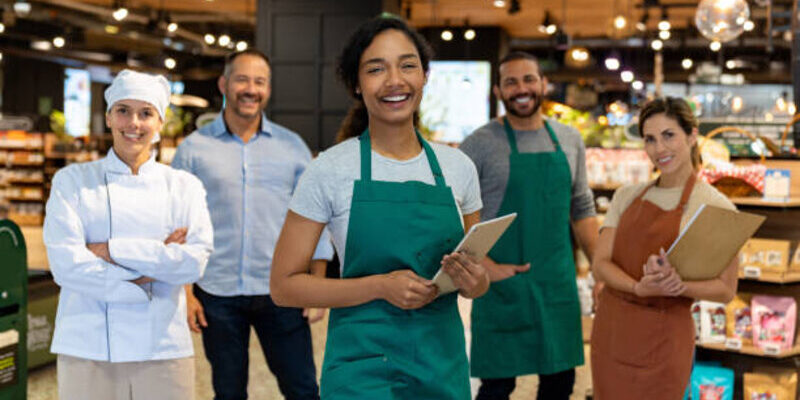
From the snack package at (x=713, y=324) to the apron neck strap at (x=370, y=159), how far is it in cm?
292

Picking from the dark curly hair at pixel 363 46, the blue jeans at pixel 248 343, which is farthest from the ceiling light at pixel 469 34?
the dark curly hair at pixel 363 46

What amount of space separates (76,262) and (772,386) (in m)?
3.49

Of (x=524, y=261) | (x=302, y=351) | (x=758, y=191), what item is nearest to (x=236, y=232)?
(x=302, y=351)

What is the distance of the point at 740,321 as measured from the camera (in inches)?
179

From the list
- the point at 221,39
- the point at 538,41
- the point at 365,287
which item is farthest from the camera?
the point at 538,41

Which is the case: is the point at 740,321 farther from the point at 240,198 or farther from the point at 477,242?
the point at 477,242

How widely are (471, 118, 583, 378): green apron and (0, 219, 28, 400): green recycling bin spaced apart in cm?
169

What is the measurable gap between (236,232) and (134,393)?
3.14 feet

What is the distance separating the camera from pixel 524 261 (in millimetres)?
3539

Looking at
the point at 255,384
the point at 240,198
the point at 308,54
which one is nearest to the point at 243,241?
the point at 240,198

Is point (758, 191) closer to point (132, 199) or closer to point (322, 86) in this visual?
point (132, 199)

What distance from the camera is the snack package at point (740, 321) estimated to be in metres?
4.53

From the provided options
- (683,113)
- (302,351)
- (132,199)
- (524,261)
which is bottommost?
(302,351)

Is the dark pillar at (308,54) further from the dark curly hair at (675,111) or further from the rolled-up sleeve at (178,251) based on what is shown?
the rolled-up sleeve at (178,251)
